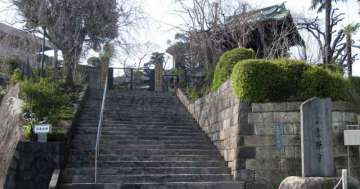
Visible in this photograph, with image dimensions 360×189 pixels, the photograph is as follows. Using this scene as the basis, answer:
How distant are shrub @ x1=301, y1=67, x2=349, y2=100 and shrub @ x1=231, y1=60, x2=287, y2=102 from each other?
513mm

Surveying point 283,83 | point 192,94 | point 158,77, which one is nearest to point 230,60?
point 283,83

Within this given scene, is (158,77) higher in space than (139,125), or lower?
higher

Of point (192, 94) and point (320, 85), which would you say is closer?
point (320, 85)

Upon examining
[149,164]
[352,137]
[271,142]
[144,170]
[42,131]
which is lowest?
[144,170]

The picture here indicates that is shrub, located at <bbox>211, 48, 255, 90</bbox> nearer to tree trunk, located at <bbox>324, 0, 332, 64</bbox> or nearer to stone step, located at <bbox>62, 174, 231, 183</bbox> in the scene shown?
stone step, located at <bbox>62, 174, 231, 183</bbox>

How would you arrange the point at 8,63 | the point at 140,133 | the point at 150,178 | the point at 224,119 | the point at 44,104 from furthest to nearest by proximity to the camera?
the point at 8,63, the point at 140,133, the point at 224,119, the point at 44,104, the point at 150,178

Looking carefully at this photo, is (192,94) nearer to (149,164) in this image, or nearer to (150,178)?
(149,164)

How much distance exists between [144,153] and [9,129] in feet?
12.1

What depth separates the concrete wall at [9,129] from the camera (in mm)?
10739

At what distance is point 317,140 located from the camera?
26.5ft

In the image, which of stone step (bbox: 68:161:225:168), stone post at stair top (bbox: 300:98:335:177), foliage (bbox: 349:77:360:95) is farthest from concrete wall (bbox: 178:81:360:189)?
stone post at stair top (bbox: 300:98:335:177)

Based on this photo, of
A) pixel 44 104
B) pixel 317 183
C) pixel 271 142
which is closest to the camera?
pixel 317 183

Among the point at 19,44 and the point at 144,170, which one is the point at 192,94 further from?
the point at 19,44

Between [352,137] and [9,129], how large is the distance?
27.9 feet
